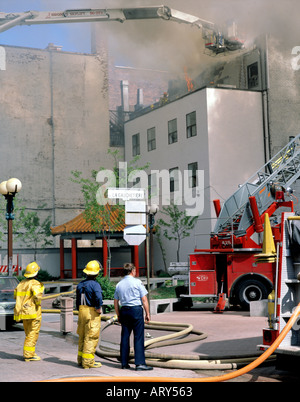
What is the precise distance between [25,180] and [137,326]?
29505mm

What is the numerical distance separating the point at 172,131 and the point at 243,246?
57.8 ft

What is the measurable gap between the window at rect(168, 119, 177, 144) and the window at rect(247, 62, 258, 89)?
4879mm

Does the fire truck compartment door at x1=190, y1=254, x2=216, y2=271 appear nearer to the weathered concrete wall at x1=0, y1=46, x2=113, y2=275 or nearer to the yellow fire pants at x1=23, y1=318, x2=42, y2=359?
the yellow fire pants at x1=23, y1=318, x2=42, y2=359

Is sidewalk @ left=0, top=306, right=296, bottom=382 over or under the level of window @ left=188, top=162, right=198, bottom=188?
under

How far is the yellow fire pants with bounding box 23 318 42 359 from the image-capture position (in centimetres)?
936

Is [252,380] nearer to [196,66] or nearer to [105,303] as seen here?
[105,303]

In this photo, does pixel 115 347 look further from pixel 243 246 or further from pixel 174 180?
pixel 174 180

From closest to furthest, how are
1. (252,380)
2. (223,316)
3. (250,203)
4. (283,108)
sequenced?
(252,380)
(223,316)
(250,203)
(283,108)

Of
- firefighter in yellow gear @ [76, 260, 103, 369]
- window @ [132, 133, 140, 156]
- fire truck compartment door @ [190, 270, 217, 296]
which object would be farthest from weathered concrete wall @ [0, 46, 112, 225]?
firefighter in yellow gear @ [76, 260, 103, 369]

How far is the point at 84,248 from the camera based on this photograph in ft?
120

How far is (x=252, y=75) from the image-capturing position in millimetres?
33406

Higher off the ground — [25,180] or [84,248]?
[25,180]

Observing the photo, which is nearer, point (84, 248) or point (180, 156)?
point (180, 156)
